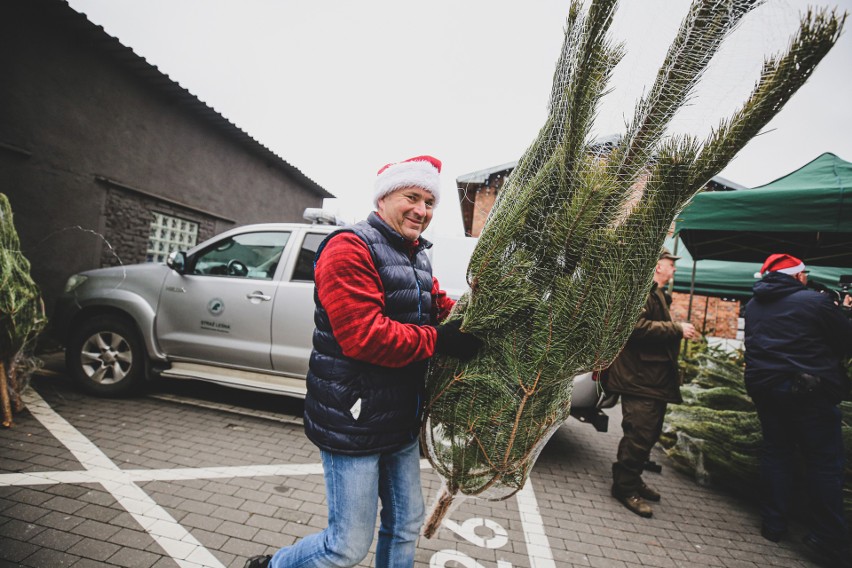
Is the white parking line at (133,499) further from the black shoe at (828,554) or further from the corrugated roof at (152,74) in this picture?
the corrugated roof at (152,74)

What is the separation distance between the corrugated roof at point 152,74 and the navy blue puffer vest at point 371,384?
22.8 ft

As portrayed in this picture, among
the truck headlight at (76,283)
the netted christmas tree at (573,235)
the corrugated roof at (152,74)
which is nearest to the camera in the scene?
the netted christmas tree at (573,235)

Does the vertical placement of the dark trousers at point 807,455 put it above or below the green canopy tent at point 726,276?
below

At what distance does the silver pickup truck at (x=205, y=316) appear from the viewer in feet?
13.5

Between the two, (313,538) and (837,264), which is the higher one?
(837,264)

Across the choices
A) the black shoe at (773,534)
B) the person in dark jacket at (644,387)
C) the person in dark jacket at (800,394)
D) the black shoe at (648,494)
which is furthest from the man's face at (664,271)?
the black shoe at (773,534)

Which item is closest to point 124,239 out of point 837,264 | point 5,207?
point 5,207

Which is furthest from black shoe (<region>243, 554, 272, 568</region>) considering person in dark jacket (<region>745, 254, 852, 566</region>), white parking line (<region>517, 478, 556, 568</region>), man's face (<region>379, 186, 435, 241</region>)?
person in dark jacket (<region>745, 254, 852, 566</region>)

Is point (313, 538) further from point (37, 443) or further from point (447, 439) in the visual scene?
point (37, 443)

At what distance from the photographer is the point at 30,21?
552 centimetres

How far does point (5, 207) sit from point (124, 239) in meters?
4.21

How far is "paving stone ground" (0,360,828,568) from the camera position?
88.8 inches

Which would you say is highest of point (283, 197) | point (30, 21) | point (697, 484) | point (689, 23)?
point (30, 21)

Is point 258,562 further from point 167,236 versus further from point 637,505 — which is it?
point 167,236
